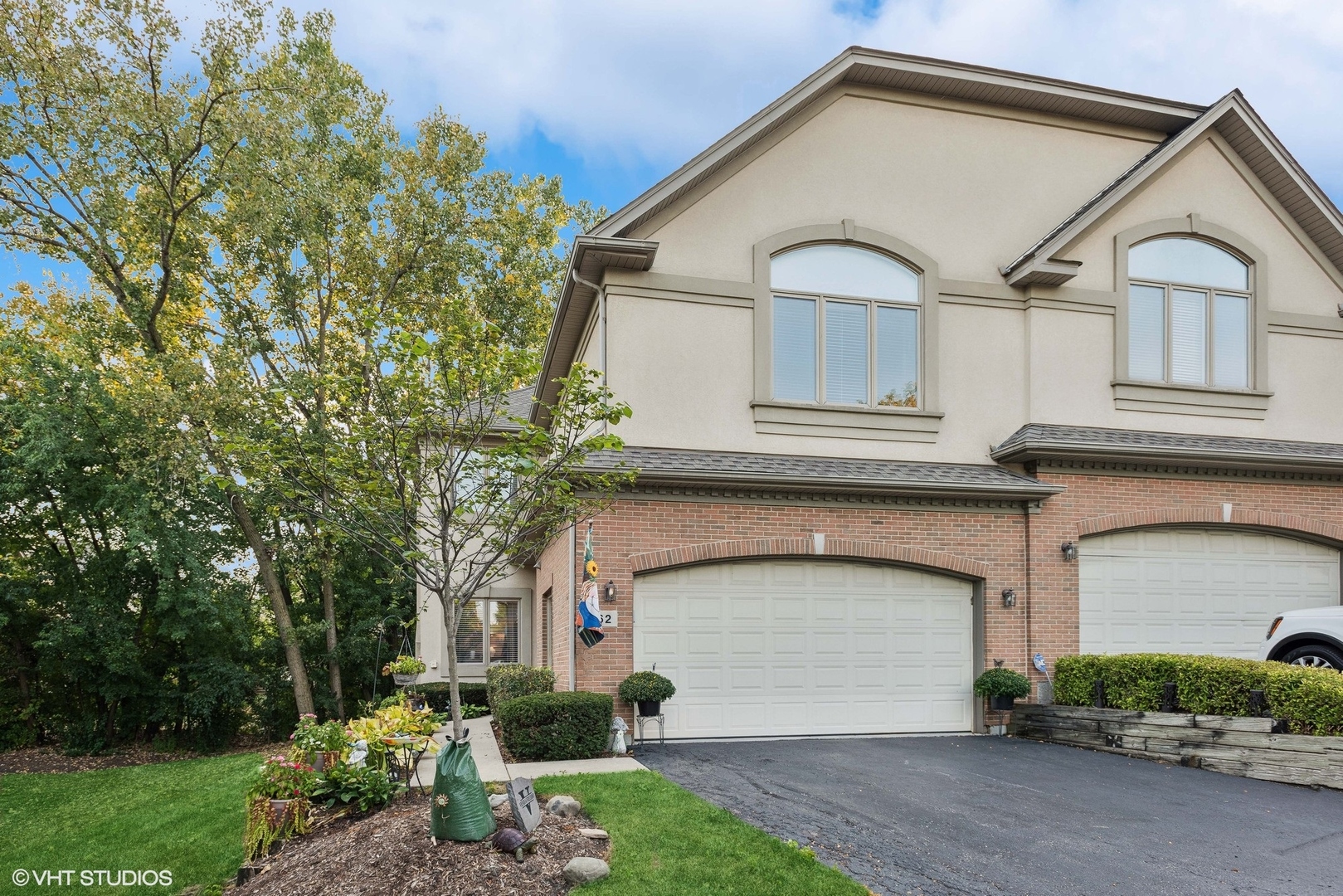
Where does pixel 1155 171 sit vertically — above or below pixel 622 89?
below

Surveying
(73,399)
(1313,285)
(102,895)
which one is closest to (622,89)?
(73,399)

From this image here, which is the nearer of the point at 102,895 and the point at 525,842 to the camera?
the point at 525,842

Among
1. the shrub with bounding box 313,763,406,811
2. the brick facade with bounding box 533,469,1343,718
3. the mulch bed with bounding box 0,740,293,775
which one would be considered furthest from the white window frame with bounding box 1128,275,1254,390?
the mulch bed with bounding box 0,740,293,775

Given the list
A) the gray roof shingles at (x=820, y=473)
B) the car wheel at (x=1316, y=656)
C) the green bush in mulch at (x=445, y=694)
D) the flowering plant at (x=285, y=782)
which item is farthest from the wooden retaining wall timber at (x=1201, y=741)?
the green bush in mulch at (x=445, y=694)

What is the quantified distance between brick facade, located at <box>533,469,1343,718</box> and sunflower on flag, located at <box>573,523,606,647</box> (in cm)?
35

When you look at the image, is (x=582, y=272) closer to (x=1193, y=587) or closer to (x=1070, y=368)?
(x=1070, y=368)

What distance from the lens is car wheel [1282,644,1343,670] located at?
10.8 meters

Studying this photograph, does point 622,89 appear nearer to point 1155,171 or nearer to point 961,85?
point 961,85

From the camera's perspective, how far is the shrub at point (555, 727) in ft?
34.0

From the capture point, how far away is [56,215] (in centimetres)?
1709

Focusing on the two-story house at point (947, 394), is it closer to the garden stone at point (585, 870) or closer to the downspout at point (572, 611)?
the downspout at point (572, 611)

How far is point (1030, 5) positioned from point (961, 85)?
3649 millimetres

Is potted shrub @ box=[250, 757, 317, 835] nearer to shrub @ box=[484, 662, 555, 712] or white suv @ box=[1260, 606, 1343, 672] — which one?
shrub @ box=[484, 662, 555, 712]

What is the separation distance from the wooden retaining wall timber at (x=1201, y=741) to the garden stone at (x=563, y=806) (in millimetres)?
7072
